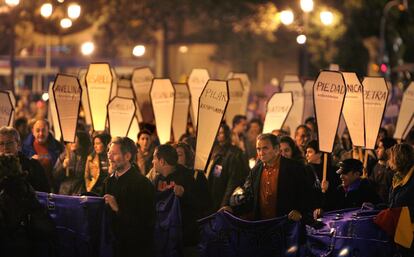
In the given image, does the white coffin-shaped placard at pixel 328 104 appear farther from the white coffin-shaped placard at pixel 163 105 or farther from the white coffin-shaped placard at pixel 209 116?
the white coffin-shaped placard at pixel 163 105

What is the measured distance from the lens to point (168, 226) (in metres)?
11.5

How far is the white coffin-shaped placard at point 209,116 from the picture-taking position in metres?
14.1

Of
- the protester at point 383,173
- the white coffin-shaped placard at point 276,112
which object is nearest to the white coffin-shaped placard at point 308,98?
the white coffin-shaped placard at point 276,112

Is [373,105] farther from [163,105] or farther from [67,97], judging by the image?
[163,105]

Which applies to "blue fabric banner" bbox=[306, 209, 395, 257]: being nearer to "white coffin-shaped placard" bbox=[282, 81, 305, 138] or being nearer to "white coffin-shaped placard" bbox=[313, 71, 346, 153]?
"white coffin-shaped placard" bbox=[313, 71, 346, 153]

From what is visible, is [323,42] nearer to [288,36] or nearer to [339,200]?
[288,36]

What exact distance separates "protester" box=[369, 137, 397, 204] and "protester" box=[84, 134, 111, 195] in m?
2.96

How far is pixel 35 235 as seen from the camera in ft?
32.0

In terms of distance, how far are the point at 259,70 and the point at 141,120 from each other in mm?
56575

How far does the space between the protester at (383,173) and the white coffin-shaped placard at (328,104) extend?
711 mm

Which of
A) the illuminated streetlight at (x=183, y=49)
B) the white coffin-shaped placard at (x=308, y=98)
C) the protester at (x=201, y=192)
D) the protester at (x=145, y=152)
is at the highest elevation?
the illuminated streetlight at (x=183, y=49)

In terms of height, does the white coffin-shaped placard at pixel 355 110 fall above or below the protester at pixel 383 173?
above

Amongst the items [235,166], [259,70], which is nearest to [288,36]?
[259,70]

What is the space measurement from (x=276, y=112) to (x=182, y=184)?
691cm
